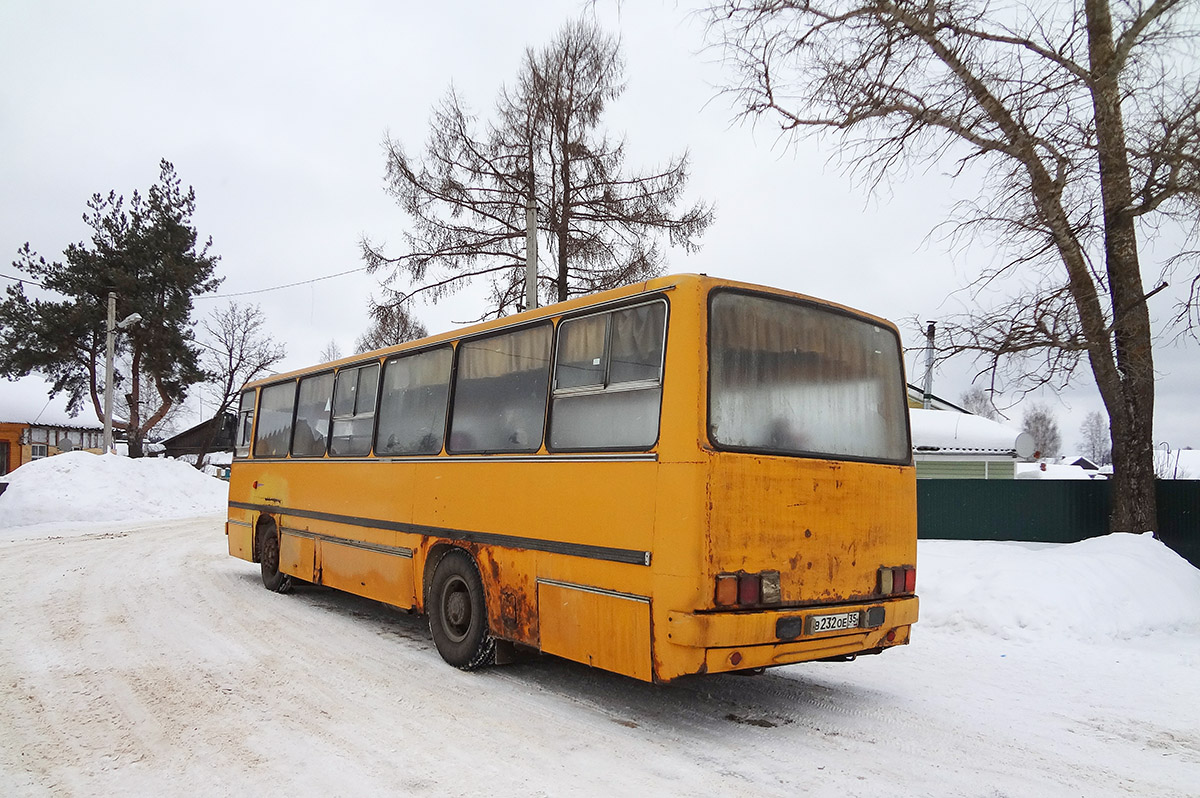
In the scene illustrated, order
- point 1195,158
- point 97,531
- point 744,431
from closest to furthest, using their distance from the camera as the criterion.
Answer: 1. point 744,431
2. point 1195,158
3. point 97,531

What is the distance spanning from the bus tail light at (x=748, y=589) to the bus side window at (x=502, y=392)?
1891 mm

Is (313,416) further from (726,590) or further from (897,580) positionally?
(897,580)

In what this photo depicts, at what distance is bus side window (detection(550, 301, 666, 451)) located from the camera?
17.6 ft

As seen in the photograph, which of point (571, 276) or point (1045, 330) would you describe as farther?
point (571, 276)

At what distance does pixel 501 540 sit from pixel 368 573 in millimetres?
2742

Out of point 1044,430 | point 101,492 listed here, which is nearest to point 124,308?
point 101,492

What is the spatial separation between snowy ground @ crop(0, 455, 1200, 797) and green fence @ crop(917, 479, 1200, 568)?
1661mm

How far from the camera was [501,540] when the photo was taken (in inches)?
256

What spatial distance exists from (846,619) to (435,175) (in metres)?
15.0

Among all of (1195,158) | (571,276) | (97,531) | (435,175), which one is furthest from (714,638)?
(97,531)

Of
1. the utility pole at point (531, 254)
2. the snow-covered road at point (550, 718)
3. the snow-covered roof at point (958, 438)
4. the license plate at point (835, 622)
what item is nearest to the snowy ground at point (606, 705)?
the snow-covered road at point (550, 718)

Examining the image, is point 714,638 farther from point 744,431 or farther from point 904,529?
point 904,529

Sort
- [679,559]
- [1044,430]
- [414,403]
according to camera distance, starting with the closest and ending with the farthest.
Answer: [679,559], [414,403], [1044,430]

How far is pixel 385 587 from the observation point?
8.23 metres
